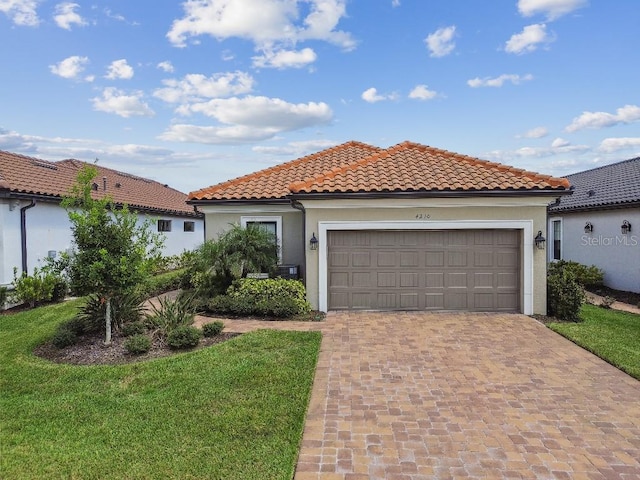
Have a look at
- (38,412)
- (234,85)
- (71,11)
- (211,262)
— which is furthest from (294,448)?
(234,85)

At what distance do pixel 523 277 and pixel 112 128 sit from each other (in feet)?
54.8

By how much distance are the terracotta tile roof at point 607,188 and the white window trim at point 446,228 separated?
3.67 meters

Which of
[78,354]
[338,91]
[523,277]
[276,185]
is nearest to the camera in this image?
[78,354]

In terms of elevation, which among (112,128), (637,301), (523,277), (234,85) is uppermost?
(234,85)

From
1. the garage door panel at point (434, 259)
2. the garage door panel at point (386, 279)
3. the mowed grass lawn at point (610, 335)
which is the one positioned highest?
the garage door panel at point (434, 259)

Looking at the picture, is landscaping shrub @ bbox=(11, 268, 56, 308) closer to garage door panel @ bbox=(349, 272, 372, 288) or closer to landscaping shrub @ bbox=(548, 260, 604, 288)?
garage door panel @ bbox=(349, 272, 372, 288)

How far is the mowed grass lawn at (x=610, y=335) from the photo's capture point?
6.97 meters

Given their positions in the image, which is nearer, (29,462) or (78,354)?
(29,462)

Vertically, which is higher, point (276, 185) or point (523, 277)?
point (276, 185)

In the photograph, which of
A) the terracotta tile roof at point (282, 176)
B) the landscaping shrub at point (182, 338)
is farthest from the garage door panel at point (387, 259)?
the landscaping shrub at point (182, 338)

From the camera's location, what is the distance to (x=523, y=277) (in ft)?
34.1

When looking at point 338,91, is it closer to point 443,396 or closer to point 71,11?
Result: point 71,11

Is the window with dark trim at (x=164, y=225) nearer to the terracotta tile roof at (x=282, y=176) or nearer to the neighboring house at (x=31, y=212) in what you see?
the neighboring house at (x=31, y=212)

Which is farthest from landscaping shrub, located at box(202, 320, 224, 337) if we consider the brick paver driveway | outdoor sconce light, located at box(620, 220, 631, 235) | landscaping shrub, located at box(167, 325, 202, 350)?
outdoor sconce light, located at box(620, 220, 631, 235)
